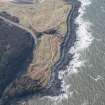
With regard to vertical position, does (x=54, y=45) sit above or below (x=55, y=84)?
above

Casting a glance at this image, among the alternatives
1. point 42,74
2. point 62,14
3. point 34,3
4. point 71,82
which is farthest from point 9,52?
point 34,3

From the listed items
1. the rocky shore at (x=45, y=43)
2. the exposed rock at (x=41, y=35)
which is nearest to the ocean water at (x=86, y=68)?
the rocky shore at (x=45, y=43)

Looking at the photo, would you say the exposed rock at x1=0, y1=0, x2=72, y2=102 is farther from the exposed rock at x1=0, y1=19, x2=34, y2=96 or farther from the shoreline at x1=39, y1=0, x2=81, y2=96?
the exposed rock at x1=0, y1=19, x2=34, y2=96

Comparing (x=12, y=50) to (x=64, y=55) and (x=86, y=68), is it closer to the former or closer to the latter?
(x=64, y=55)

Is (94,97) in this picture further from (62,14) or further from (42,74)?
(62,14)

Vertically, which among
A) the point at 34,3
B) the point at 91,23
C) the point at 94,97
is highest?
the point at 34,3

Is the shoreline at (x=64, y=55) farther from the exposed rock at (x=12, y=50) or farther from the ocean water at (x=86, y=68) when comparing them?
the exposed rock at (x=12, y=50)

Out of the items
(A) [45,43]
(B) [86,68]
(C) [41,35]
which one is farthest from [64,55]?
(C) [41,35]
